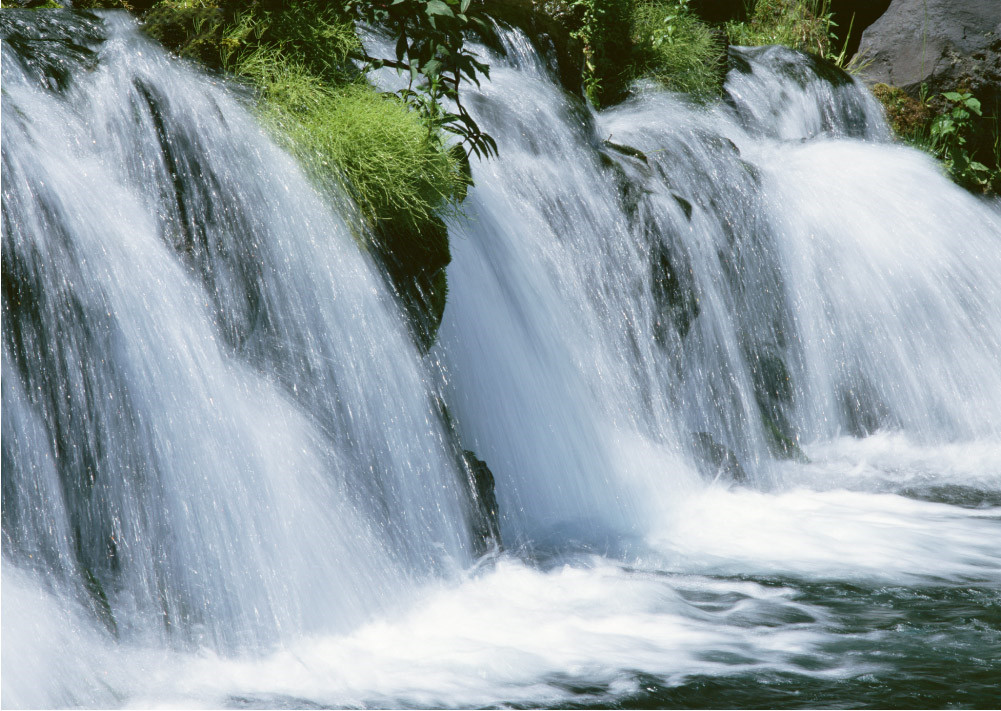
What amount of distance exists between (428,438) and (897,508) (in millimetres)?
2479

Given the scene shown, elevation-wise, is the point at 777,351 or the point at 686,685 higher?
the point at 777,351

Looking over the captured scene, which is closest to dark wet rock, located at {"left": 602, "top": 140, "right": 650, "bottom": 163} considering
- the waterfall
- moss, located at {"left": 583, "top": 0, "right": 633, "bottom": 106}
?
moss, located at {"left": 583, "top": 0, "right": 633, "bottom": 106}

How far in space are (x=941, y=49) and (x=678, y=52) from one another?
3.13 meters

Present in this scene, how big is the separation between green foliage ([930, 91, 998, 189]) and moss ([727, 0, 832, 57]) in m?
1.70

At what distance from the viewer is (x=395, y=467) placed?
149 inches

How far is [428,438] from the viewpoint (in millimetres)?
3922

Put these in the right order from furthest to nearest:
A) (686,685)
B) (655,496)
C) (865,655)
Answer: (655,496)
(865,655)
(686,685)

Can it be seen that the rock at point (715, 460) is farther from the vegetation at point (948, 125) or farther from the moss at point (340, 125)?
the vegetation at point (948, 125)

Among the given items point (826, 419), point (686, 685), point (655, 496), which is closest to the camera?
point (686, 685)

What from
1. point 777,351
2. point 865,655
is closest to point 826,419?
point 777,351

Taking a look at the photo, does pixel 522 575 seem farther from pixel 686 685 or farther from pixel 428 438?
pixel 686 685

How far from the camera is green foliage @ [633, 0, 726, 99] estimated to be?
7.71m

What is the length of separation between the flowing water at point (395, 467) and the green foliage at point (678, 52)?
215 centimetres

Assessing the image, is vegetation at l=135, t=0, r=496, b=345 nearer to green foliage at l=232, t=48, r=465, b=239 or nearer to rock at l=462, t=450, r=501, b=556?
green foliage at l=232, t=48, r=465, b=239
